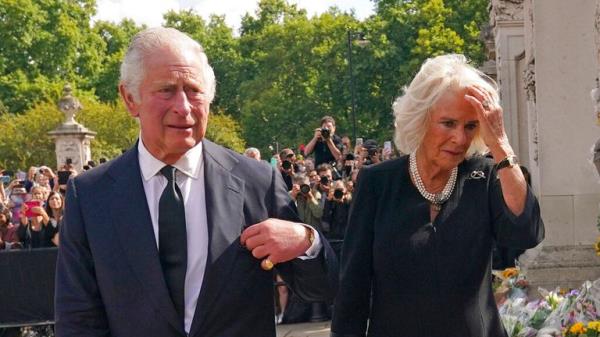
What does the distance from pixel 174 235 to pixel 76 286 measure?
344mm

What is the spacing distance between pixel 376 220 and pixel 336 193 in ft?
31.2

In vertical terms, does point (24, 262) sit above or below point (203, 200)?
below

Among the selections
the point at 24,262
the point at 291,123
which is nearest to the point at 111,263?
the point at 24,262

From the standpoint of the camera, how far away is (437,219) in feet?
14.6

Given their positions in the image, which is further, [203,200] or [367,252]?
[367,252]

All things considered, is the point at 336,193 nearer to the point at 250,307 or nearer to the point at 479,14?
the point at 250,307

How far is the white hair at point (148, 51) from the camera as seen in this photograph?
11.8 ft

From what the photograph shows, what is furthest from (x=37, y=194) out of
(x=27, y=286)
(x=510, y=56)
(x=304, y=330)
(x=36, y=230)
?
(x=510, y=56)

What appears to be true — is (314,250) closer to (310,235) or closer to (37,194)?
(310,235)

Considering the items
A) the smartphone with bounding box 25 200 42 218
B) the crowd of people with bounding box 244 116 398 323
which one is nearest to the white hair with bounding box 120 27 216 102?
the crowd of people with bounding box 244 116 398 323

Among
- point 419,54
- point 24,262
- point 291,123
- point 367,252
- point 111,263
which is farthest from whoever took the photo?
point 291,123

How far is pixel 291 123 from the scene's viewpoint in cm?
7038

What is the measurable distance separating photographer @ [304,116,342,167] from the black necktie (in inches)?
484

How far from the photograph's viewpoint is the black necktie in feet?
11.8
